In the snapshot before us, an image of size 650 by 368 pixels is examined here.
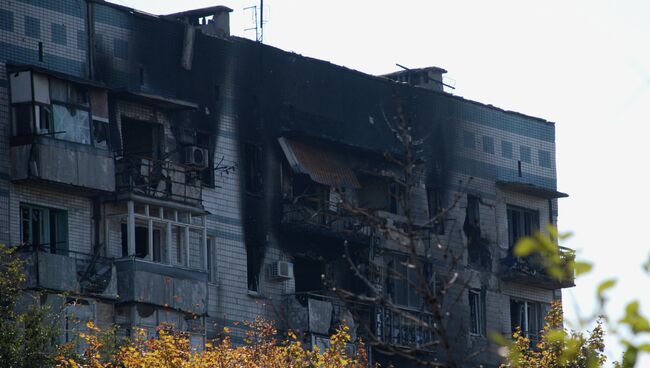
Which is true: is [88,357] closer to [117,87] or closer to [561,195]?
[117,87]

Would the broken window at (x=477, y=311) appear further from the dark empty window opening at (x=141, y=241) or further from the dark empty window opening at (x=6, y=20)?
the dark empty window opening at (x=6, y=20)

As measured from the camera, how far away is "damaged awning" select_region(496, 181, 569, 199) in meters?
56.4

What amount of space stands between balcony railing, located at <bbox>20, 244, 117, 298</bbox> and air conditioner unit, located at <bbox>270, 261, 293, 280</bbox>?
21.4 feet

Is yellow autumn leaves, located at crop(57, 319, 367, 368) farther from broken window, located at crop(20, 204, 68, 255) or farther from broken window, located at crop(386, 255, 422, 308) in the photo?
broken window, located at crop(386, 255, 422, 308)

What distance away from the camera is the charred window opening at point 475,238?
55000mm

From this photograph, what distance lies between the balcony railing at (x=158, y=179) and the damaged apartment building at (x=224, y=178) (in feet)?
0.17

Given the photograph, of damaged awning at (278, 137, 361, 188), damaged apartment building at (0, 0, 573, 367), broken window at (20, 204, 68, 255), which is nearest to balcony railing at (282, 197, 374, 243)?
damaged apartment building at (0, 0, 573, 367)

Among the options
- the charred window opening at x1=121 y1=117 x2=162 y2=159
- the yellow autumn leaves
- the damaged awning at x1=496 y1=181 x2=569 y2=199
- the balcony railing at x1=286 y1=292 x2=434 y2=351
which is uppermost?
the damaged awning at x1=496 y1=181 x2=569 y2=199

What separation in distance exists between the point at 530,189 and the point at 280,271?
40.8ft

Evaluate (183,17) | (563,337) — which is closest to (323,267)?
(183,17)

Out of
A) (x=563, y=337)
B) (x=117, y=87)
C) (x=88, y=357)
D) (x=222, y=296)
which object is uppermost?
(x=117, y=87)

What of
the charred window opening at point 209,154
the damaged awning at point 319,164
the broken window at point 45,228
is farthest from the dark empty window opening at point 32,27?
the damaged awning at point 319,164

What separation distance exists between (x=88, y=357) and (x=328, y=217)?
47.6 ft

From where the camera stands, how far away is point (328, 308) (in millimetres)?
48719
